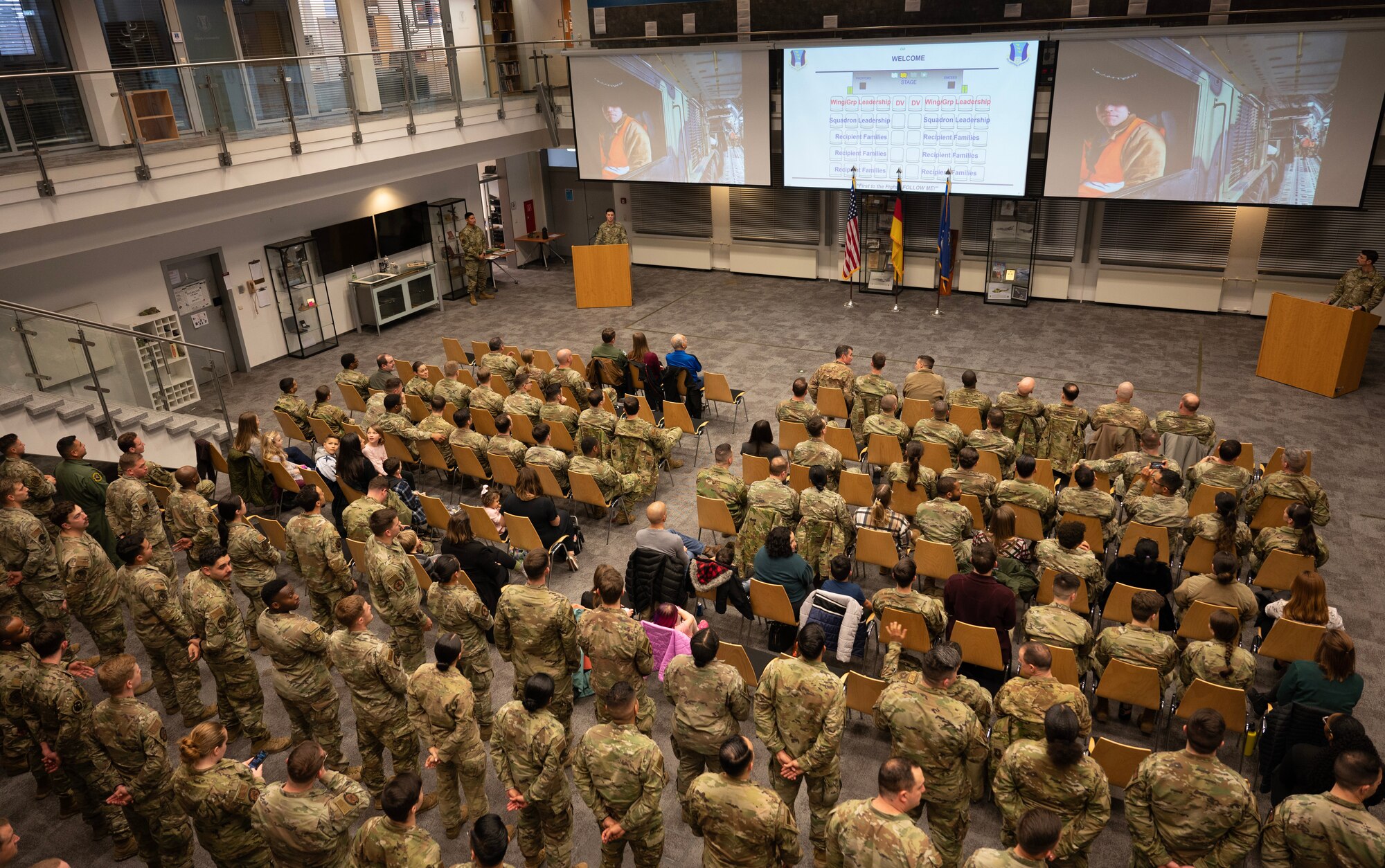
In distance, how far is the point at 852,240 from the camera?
14891mm

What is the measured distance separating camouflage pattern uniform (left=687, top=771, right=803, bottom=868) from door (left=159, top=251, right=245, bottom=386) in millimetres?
10774

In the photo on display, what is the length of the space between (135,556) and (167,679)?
3.57ft

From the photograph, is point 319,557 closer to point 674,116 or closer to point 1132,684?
point 1132,684

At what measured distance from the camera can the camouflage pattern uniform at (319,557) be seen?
6379 millimetres

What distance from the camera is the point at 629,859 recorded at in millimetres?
5133

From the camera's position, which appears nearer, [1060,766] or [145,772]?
[1060,766]

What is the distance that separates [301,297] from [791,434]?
30.0 feet

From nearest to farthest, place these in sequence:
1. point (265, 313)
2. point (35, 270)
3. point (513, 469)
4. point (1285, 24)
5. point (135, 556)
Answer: point (135, 556) → point (513, 469) → point (35, 270) → point (1285, 24) → point (265, 313)

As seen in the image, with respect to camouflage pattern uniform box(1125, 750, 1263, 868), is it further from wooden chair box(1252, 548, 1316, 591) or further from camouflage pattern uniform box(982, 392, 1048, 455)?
camouflage pattern uniform box(982, 392, 1048, 455)

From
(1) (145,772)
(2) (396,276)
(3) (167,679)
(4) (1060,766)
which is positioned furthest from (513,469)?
(2) (396,276)

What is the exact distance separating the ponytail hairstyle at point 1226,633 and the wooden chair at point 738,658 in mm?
2656

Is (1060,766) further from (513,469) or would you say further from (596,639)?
(513,469)

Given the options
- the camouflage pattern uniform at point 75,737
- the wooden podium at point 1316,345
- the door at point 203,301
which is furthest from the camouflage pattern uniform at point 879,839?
the door at point 203,301

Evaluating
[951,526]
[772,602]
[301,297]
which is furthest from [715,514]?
[301,297]
